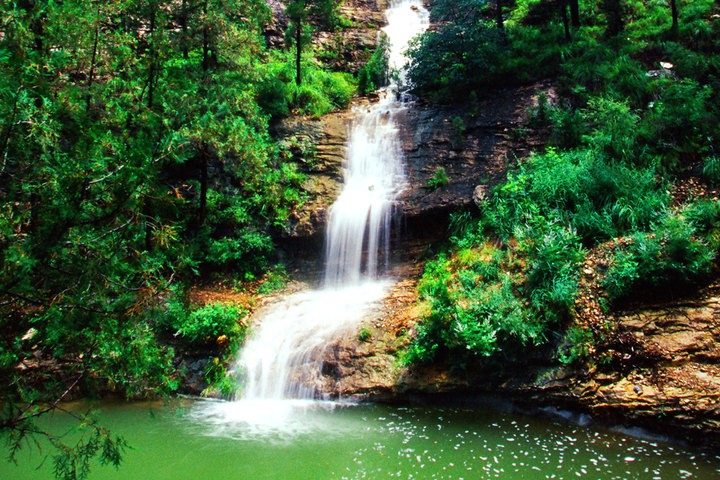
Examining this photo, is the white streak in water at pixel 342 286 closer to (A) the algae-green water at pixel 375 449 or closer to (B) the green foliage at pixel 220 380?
(B) the green foliage at pixel 220 380

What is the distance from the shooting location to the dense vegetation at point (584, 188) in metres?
7.15

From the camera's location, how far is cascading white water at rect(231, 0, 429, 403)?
8.34m

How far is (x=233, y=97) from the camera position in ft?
35.6

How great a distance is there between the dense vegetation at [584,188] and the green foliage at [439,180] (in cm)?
141

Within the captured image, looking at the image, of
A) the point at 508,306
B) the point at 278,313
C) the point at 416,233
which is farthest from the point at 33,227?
the point at 416,233

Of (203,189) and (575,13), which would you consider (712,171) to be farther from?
(203,189)

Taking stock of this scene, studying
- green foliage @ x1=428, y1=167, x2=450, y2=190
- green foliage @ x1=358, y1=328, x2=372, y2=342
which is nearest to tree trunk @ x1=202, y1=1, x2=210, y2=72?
green foliage @ x1=428, y1=167, x2=450, y2=190

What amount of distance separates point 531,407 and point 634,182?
514 centimetres

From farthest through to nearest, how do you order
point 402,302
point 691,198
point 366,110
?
1. point 366,110
2. point 402,302
3. point 691,198

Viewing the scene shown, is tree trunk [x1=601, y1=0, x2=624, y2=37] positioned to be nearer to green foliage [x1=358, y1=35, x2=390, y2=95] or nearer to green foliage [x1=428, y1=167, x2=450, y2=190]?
green foliage [x1=358, y1=35, x2=390, y2=95]

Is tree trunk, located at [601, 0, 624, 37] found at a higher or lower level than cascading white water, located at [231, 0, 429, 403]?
higher

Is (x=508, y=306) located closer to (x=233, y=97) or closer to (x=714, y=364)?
(x=714, y=364)

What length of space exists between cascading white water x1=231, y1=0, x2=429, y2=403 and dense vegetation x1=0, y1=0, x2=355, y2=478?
1.00 metres

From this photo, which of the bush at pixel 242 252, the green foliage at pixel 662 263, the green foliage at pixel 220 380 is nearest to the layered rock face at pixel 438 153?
the bush at pixel 242 252
